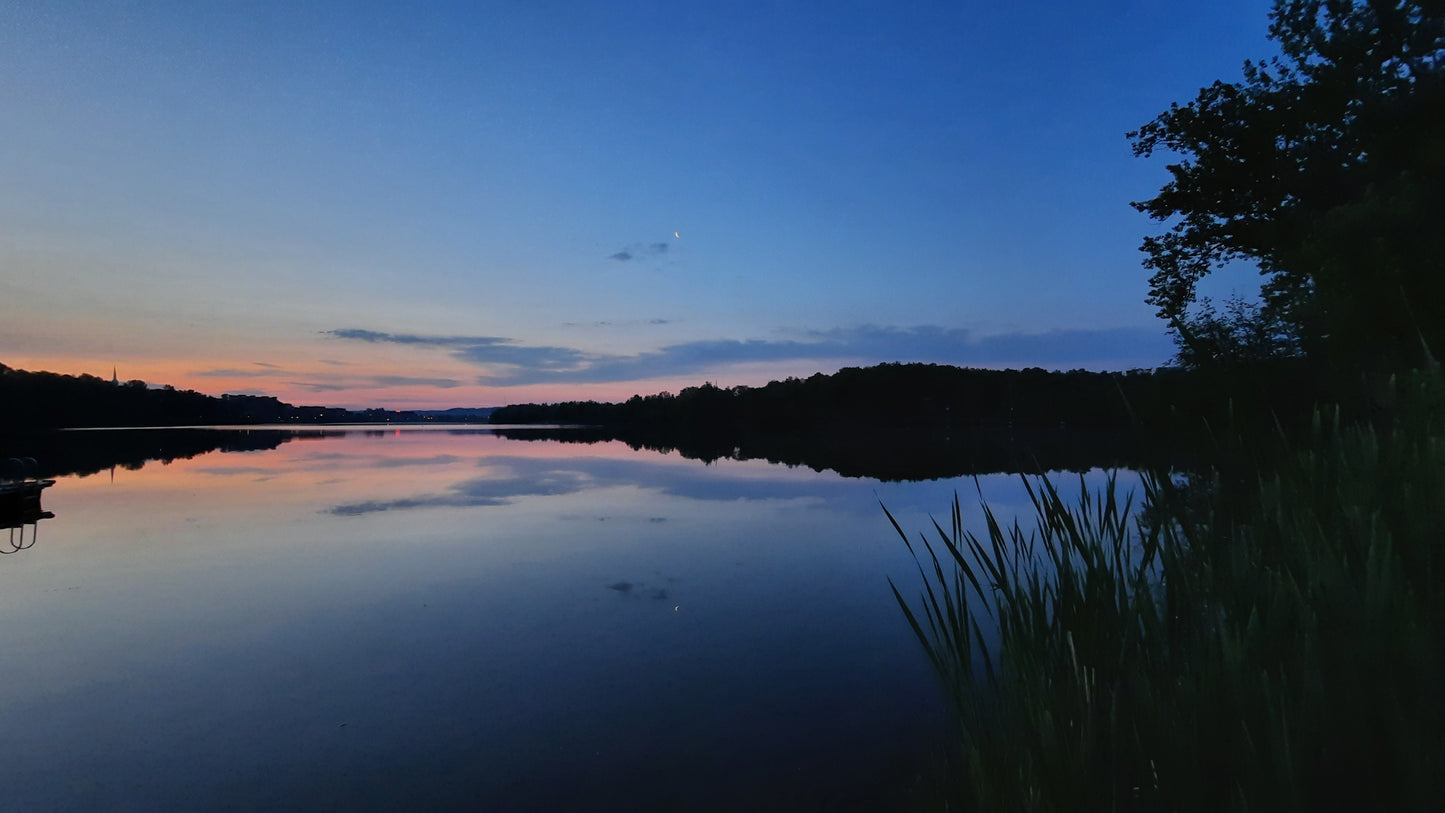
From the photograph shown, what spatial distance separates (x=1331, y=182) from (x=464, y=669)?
21.7 meters

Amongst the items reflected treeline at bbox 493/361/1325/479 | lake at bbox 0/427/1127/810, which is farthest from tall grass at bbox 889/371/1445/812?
reflected treeline at bbox 493/361/1325/479

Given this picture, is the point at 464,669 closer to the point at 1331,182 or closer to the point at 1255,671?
the point at 1255,671

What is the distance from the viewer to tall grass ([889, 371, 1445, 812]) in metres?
2.19

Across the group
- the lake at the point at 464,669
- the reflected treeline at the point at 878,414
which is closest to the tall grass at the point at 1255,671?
the lake at the point at 464,669

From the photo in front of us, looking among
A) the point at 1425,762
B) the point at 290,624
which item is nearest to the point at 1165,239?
the point at 1425,762

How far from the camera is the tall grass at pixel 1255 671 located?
7.20ft

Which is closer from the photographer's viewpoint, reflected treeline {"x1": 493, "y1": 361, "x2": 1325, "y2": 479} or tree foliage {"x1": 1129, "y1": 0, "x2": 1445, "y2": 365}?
tree foliage {"x1": 1129, "y1": 0, "x2": 1445, "y2": 365}

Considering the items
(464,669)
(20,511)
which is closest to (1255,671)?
(464,669)

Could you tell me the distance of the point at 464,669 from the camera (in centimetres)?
730

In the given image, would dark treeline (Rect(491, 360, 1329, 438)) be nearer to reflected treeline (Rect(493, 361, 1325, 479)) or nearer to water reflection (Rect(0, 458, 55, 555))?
reflected treeline (Rect(493, 361, 1325, 479))

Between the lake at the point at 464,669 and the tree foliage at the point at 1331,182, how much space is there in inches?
412

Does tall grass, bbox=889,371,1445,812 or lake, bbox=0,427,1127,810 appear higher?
tall grass, bbox=889,371,1445,812

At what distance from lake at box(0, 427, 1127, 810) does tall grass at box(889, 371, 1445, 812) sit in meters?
2.28

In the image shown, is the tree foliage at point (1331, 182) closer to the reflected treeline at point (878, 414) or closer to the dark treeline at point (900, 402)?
the reflected treeline at point (878, 414)
